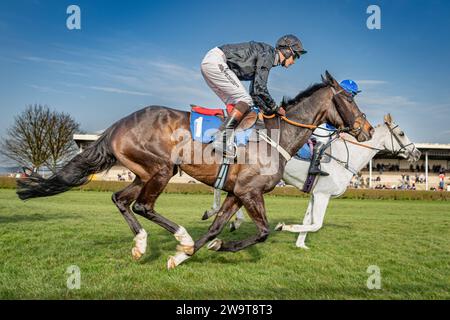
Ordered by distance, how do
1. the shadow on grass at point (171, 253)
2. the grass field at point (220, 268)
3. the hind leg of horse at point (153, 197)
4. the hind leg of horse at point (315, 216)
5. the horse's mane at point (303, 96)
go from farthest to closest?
the hind leg of horse at point (315, 216) → the shadow on grass at point (171, 253) → the horse's mane at point (303, 96) → the hind leg of horse at point (153, 197) → the grass field at point (220, 268)

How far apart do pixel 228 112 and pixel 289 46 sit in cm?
124

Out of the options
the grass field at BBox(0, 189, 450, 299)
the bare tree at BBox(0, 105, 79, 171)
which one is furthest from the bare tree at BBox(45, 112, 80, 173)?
the grass field at BBox(0, 189, 450, 299)

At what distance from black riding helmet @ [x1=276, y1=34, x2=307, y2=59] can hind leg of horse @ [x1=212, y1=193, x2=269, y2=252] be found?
1.97m

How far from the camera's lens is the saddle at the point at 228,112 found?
5.20 m

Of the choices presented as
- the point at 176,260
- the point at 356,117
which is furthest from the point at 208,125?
the point at 356,117

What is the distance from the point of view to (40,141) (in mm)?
51094

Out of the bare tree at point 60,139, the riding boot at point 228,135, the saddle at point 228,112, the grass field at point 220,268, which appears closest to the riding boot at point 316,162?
the grass field at point 220,268

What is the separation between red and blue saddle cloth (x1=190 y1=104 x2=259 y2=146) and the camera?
5.11 meters

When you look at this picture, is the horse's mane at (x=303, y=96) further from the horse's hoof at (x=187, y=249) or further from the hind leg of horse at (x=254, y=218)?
the horse's hoof at (x=187, y=249)

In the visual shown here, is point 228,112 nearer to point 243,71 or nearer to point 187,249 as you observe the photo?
point 243,71

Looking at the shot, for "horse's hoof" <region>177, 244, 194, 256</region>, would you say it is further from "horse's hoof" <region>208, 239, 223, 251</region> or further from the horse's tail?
the horse's tail

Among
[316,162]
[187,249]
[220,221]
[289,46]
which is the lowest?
[187,249]

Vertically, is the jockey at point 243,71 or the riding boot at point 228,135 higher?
the jockey at point 243,71

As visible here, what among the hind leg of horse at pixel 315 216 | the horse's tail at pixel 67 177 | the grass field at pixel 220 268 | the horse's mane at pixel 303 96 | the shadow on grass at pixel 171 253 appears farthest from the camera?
the hind leg of horse at pixel 315 216
